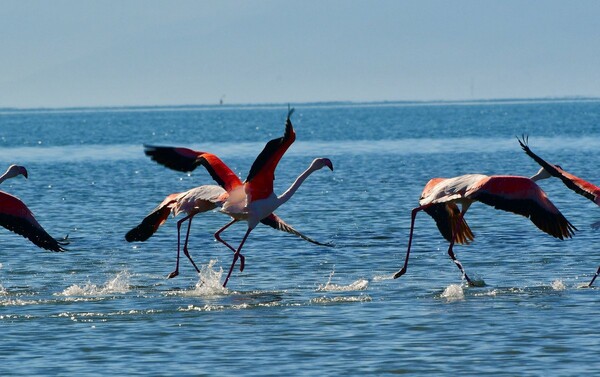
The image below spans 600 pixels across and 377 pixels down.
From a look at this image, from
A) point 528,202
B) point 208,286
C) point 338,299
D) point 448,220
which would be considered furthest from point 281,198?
point 528,202

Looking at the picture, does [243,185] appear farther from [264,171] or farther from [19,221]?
[19,221]

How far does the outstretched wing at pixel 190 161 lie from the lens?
1731 centimetres

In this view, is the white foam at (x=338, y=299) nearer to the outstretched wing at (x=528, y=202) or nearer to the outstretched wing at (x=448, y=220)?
the outstretched wing at (x=528, y=202)

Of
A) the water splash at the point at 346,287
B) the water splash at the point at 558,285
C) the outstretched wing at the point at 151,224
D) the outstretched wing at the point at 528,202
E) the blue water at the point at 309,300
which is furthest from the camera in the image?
the outstretched wing at the point at 151,224

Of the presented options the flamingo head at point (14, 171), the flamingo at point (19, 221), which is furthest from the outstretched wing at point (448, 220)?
the flamingo head at point (14, 171)

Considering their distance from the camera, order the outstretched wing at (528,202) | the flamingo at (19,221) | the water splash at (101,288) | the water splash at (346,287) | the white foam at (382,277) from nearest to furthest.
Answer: the outstretched wing at (528,202) → the flamingo at (19,221) → the water splash at (346,287) → the water splash at (101,288) → the white foam at (382,277)

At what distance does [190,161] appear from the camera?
57.6ft

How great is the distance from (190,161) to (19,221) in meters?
2.32

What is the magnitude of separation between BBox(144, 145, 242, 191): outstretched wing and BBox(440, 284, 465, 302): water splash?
291 cm

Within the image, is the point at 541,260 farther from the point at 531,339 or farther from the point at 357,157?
the point at 357,157

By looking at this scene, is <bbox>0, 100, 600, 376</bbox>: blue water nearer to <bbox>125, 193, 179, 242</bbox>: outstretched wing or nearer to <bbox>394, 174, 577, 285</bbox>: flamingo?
<bbox>125, 193, 179, 242</bbox>: outstretched wing

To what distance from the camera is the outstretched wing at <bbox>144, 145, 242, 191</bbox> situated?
1731 cm

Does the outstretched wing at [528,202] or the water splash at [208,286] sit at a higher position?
the outstretched wing at [528,202]

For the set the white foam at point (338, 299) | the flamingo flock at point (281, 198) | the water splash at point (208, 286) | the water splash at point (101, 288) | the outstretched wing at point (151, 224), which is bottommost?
the water splash at point (101, 288)
